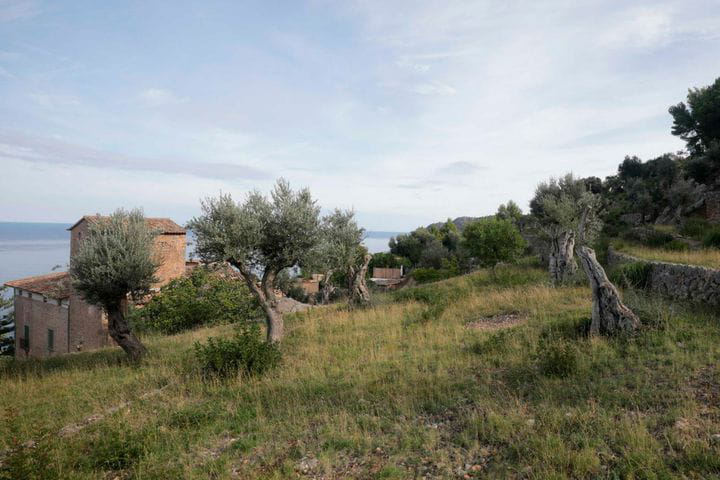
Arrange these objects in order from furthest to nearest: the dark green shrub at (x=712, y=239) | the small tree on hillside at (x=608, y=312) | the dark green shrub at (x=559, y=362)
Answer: the dark green shrub at (x=712, y=239), the small tree on hillside at (x=608, y=312), the dark green shrub at (x=559, y=362)

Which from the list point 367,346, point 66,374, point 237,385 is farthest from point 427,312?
point 66,374

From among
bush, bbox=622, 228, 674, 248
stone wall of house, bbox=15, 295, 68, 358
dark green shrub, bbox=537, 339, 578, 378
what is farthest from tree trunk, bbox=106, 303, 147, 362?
bush, bbox=622, 228, 674, 248

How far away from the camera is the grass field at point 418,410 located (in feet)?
17.3

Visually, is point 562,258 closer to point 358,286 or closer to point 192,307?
point 358,286

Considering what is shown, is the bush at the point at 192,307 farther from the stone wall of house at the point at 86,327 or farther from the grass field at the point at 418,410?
the grass field at the point at 418,410

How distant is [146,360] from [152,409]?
511cm

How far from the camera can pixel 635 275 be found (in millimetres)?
14422

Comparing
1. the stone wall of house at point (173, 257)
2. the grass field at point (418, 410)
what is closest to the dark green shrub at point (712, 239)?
the grass field at point (418, 410)

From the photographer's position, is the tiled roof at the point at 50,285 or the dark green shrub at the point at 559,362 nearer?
the dark green shrub at the point at 559,362

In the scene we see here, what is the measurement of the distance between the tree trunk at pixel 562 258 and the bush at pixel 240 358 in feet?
45.5

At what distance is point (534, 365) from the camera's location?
27.4 ft

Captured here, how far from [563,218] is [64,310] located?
36.2m

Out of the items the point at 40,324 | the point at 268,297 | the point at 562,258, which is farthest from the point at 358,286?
the point at 40,324

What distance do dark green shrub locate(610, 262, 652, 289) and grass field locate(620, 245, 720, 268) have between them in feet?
2.91
